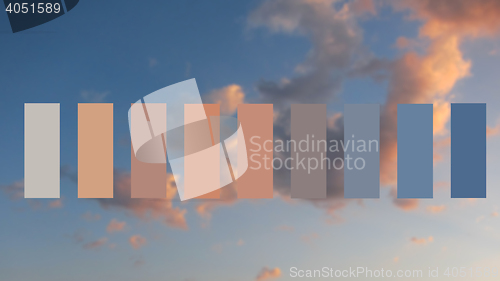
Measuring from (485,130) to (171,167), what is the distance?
35.3 meters

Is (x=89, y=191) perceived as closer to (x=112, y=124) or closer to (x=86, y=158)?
(x=86, y=158)

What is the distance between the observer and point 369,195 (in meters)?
46.0

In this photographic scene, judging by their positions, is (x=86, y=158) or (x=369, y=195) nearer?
(x=369, y=195)

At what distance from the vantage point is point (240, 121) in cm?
4853

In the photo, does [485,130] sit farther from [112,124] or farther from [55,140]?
[55,140]

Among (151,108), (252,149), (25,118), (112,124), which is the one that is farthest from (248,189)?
(25,118)

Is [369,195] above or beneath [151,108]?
beneath

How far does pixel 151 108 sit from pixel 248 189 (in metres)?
14.5

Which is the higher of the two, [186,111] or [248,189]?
[186,111]

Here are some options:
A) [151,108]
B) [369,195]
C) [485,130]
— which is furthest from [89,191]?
[485,130]

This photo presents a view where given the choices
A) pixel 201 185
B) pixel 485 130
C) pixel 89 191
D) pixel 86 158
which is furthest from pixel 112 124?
pixel 485 130

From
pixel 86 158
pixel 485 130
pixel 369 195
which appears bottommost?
pixel 369 195

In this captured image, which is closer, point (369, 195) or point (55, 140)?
point (369, 195)

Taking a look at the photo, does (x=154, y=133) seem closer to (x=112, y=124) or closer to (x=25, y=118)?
(x=112, y=124)
